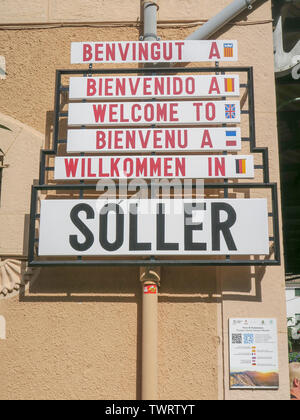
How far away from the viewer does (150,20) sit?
19.3 ft

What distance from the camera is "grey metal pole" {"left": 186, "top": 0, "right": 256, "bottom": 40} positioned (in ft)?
19.0

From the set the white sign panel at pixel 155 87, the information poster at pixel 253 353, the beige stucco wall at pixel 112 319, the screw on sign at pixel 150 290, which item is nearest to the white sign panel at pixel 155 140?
the white sign panel at pixel 155 87

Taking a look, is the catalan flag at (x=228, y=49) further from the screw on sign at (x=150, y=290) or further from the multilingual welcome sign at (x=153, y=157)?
the screw on sign at (x=150, y=290)

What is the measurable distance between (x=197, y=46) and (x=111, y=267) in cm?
270

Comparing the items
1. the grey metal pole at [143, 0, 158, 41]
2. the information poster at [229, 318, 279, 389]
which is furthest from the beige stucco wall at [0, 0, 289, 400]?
the grey metal pole at [143, 0, 158, 41]

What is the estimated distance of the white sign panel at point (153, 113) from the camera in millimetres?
5391

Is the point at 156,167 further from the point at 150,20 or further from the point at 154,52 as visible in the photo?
the point at 150,20

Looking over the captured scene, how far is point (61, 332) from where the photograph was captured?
5184mm

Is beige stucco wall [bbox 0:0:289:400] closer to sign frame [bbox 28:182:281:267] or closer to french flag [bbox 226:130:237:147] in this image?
sign frame [bbox 28:182:281:267]

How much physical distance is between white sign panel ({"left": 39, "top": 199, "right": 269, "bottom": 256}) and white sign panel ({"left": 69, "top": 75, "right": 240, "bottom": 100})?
1.24 m

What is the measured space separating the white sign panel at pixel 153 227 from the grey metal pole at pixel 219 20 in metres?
2.12
